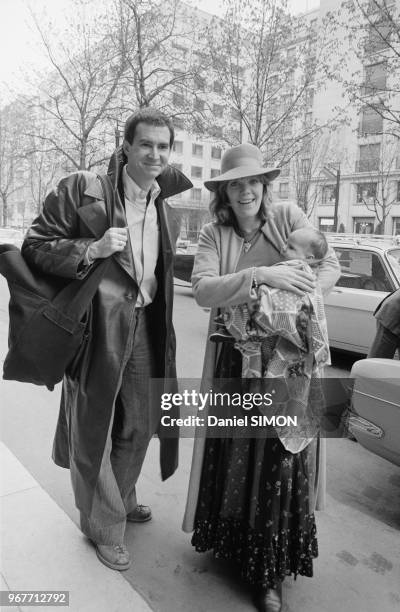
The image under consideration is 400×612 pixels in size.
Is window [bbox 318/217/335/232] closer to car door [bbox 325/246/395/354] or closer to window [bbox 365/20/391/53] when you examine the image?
window [bbox 365/20/391/53]

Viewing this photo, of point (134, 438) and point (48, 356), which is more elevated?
point (48, 356)

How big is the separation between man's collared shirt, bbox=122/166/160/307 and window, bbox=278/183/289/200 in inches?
1190

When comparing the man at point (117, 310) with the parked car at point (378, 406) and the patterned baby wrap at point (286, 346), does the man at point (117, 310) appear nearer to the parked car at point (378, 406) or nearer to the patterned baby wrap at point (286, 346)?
the patterned baby wrap at point (286, 346)

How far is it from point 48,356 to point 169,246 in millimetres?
736

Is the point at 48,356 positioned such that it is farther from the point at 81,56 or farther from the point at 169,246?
the point at 81,56

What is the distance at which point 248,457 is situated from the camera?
6.31 ft

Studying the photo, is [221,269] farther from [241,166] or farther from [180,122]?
[180,122]

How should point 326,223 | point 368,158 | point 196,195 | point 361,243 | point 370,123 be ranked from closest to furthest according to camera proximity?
1. point 361,243
2. point 368,158
3. point 370,123
4. point 326,223
5. point 196,195

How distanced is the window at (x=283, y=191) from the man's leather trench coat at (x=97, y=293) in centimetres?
3040

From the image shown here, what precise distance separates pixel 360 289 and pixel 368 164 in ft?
87.7

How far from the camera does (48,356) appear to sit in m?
1.98

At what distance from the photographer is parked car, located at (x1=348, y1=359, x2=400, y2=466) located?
250cm

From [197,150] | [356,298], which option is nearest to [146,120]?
[356,298]

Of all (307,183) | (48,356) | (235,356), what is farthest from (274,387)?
(307,183)
